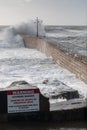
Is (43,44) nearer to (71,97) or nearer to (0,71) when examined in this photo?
(0,71)

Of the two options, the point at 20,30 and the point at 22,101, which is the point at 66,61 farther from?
the point at 20,30

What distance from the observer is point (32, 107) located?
9.77 metres

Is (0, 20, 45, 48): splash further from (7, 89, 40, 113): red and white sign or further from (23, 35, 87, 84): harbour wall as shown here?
(7, 89, 40, 113): red and white sign

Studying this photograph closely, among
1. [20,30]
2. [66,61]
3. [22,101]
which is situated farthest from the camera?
[20,30]

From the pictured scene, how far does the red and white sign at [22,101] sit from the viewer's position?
955cm

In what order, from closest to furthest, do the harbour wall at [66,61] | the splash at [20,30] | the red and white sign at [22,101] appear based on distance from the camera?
the red and white sign at [22,101], the harbour wall at [66,61], the splash at [20,30]

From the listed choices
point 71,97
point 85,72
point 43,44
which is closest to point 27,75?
point 85,72

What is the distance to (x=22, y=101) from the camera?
9.64m

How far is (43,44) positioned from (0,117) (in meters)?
29.4

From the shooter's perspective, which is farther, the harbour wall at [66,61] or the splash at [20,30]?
the splash at [20,30]

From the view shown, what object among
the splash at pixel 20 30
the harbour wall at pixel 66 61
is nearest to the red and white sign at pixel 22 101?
the harbour wall at pixel 66 61

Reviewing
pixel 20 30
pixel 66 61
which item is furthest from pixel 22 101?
pixel 20 30

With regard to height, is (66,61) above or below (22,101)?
below

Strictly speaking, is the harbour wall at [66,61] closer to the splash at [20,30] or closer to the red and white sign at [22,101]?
the red and white sign at [22,101]
